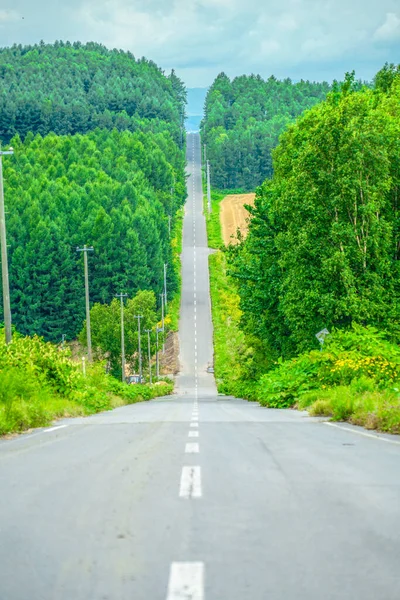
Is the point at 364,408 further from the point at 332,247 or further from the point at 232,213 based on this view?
the point at 232,213

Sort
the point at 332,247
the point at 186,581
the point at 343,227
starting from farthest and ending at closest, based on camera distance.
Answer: the point at 332,247 < the point at 343,227 < the point at 186,581

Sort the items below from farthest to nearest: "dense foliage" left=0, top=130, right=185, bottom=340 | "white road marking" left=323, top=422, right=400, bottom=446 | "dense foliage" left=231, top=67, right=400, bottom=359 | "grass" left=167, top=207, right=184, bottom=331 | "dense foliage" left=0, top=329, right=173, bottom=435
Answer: "grass" left=167, top=207, right=184, bottom=331 < "dense foliage" left=0, top=130, right=185, bottom=340 < "dense foliage" left=231, top=67, right=400, bottom=359 < "dense foliage" left=0, top=329, right=173, bottom=435 < "white road marking" left=323, top=422, right=400, bottom=446

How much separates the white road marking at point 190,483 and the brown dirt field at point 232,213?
A: 138 meters

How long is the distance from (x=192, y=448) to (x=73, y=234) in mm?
102982

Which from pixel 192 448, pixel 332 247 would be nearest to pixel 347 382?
pixel 332 247

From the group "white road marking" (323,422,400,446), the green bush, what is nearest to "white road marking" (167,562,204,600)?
"white road marking" (323,422,400,446)

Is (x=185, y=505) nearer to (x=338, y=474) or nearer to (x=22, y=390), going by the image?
(x=338, y=474)

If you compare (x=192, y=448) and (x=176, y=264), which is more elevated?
(x=192, y=448)

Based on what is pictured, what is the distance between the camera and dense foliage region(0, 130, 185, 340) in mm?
104819

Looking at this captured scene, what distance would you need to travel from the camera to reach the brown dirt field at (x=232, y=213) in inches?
6127

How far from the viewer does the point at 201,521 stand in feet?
22.3

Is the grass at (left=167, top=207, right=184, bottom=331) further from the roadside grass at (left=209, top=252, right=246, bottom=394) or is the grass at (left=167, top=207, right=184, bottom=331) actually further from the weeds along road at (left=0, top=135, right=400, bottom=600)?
the weeds along road at (left=0, top=135, right=400, bottom=600)

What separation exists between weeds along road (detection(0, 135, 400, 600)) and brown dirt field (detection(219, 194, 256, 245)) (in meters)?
136

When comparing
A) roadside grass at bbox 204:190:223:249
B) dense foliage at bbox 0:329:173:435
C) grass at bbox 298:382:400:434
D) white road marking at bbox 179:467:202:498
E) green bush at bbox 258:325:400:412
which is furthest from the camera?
roadside grass at bbox 204:190:223:249
